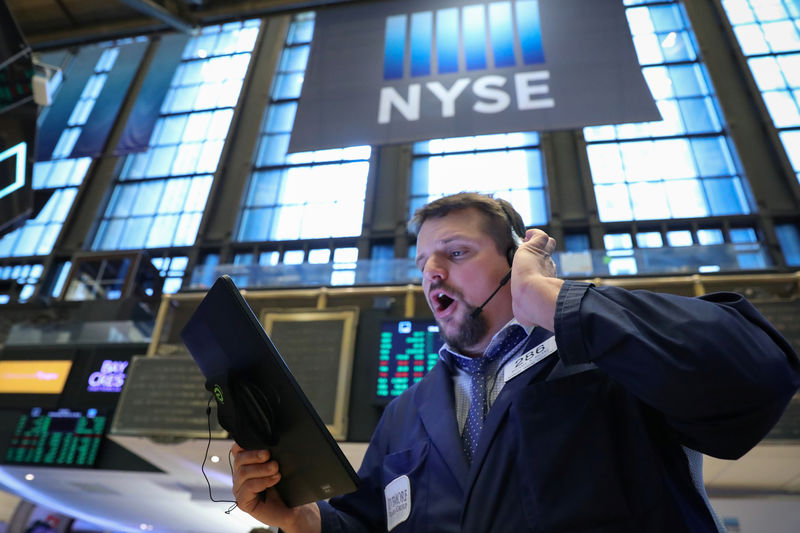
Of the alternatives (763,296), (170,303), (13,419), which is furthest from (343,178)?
(763,296)

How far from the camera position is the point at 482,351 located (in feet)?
4.88

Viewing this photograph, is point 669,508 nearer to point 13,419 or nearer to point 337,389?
point 337,389

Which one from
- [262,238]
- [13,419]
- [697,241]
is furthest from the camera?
[262,238]

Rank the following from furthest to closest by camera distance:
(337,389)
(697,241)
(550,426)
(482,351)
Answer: (697,241)
(337,389)
(482,351)
(550,426)

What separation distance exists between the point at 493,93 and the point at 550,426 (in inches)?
185

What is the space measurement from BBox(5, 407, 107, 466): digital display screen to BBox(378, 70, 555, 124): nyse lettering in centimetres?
437

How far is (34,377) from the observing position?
20.0 feet

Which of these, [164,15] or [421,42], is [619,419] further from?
[164,15]

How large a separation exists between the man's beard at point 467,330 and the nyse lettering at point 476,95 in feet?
13.1

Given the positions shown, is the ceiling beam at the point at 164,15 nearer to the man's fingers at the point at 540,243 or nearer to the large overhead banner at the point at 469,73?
the large overhead banner at the point at 469,73

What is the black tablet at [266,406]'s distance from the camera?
1124mm

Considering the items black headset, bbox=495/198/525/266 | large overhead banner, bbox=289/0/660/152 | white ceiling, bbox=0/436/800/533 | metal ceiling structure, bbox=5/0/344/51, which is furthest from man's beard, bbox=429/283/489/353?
metal ceiling structure, bbox=5/0/344/51

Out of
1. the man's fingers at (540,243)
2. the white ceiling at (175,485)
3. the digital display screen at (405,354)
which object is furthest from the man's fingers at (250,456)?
the digital display screen at (405,354)

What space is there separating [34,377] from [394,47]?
555cm
